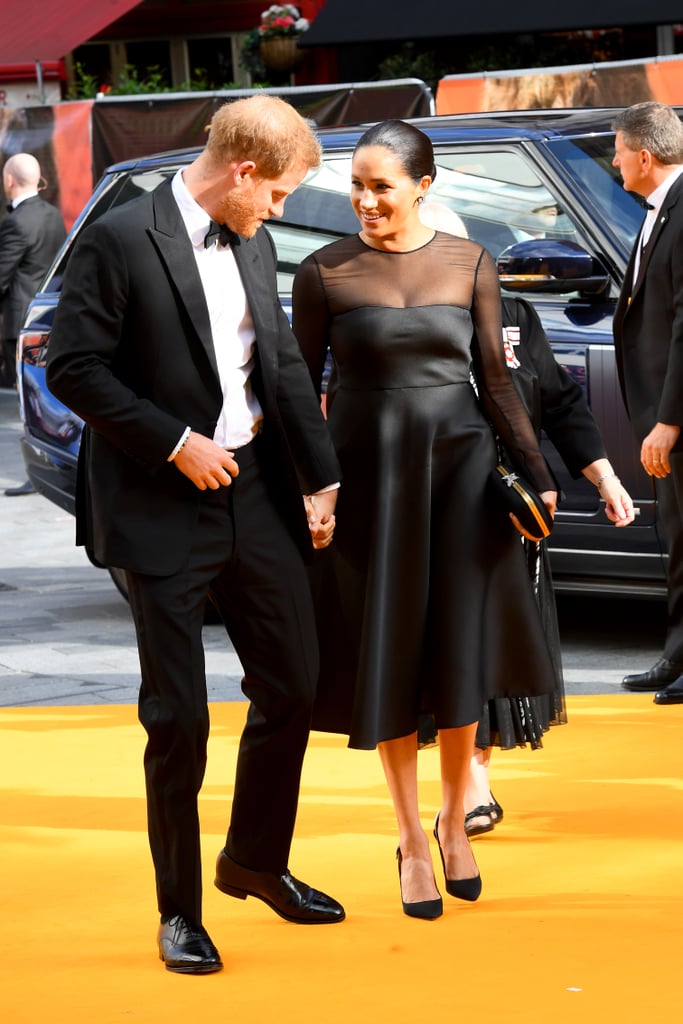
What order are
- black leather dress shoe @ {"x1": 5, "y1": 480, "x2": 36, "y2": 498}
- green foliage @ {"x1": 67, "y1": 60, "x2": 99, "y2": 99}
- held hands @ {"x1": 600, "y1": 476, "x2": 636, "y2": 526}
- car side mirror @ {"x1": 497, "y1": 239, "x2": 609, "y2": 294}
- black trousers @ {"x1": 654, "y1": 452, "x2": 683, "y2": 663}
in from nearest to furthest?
1. held hands @ {"x1": 600, "y1": 476, "x2": 636, "y2": 526}
2. black trousers @ {"x1": 654, "y1": 452, "x2": 683, "y2": 663}
3. car side mirror @ {"x1": 497, "y1": 239, "x2": 609, "y2": 294}
4. black leather dress shoe @ {"x1": 5, "y1": 480, "x2": 36, "y2": 498}
5. green foliage @ {"x1": 67, "y1": 60, "x2": 99, "y2": 99}

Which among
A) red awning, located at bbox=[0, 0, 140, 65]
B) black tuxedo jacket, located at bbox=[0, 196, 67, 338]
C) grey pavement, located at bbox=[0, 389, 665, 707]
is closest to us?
grey pavement, located at bbox=[0, 389, 665, 707]

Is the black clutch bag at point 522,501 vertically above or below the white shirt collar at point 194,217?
below

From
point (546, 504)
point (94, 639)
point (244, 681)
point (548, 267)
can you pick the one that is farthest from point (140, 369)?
point (94, 639)

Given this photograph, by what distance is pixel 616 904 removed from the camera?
162 inches

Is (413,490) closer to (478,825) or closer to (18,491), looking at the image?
(478,825)

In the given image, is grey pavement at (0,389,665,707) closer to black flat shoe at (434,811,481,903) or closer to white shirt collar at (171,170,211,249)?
black flat shoe at (434,811,481,903)

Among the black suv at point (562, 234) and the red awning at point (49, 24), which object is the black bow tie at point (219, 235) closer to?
the black suv at point (562, 234)

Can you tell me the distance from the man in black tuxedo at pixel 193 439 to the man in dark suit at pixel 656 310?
215 cm

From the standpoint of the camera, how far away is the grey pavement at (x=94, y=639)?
21.4ft

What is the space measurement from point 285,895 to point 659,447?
2.36m

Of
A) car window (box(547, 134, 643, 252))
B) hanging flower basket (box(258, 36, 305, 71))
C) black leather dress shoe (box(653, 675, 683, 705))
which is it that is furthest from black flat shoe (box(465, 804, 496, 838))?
hanging flower basket (box(258, 36, 305, 71))

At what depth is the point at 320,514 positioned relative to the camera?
4.11m

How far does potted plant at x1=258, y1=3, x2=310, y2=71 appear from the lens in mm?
18344

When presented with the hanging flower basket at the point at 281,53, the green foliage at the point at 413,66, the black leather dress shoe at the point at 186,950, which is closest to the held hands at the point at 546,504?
the black leather dress shoe at the point at 186,950
